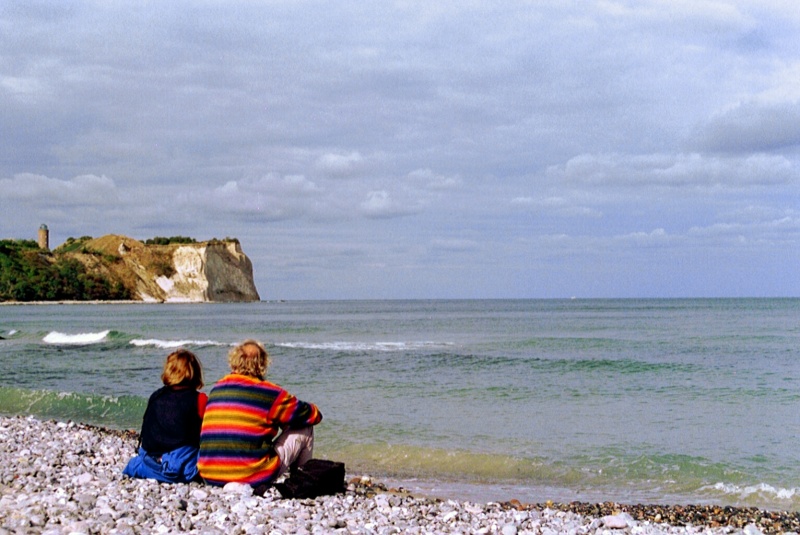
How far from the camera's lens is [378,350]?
27.6 m

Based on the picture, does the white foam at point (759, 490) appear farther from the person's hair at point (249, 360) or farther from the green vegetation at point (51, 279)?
the green vegetation at point (51, 279)

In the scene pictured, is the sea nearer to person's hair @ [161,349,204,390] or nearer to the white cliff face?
person's hair @ [161,349,204,390]

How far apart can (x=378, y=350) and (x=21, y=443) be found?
19106mm

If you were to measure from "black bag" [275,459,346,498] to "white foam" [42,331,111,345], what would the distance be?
29561 mm

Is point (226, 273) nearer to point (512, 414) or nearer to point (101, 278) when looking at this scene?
point (101, 278)

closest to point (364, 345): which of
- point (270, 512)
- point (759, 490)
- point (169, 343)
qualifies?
point (169, 343)

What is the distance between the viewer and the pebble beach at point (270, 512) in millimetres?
5180

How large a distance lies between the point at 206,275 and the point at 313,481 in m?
115

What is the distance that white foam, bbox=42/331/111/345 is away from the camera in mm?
33606

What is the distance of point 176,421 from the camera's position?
6508 millimetres

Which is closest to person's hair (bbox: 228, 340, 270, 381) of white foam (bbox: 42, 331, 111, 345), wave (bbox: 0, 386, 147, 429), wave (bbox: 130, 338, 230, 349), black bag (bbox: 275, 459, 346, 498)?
black bag (bbox: 275, 459, 346, 498)

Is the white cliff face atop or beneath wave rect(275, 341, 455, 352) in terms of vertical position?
atop

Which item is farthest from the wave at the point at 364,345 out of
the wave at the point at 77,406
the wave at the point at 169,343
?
the wave at the point at 77,406

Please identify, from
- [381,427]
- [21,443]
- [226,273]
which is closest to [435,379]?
[381,427]
